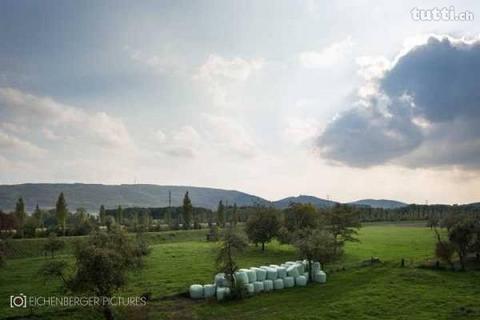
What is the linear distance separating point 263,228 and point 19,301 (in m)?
49.7

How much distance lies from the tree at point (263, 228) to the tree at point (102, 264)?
51.8 m

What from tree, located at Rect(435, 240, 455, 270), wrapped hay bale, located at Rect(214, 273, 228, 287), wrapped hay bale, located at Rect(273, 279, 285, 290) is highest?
tree, located at Rect(435, 240, 455, 270)

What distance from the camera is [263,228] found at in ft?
276

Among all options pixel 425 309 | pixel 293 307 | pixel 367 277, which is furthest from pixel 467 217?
pixel 293 307

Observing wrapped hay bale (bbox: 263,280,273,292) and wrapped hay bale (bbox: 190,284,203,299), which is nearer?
wrapped hay bale (bbox: 190,284,203,299)

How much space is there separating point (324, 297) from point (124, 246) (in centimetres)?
2080

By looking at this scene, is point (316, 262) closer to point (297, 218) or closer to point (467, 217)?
point (467, 217)

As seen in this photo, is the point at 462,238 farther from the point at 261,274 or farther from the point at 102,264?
the point at 102,264

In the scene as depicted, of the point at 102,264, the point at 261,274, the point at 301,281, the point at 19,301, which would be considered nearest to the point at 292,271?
the point at 301,281

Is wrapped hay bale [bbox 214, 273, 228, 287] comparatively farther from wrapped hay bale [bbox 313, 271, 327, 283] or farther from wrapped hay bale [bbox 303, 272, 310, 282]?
wrapped hay bale [bbox 313, 271, 327, 283]

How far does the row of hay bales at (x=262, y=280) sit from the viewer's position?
4375 centimetres

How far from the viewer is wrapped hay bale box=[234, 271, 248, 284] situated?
44.4 metres

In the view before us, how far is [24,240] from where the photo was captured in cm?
9519

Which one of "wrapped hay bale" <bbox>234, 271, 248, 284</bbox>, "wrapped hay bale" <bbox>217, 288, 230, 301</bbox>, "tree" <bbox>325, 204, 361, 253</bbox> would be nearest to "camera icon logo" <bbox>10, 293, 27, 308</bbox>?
"wrapped hay bale" <bbox>217, 288, 230, 301</bbox>
